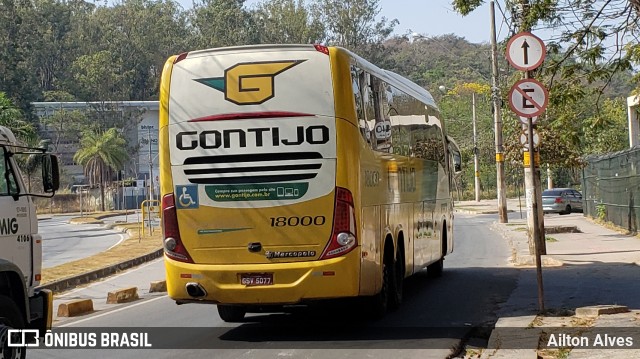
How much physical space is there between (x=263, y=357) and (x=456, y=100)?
90.3 metres

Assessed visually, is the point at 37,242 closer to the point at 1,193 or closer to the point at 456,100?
the point at 1,193

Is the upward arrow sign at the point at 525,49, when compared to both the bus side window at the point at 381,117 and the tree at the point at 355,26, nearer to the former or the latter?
the bus side window at the point at 381,117

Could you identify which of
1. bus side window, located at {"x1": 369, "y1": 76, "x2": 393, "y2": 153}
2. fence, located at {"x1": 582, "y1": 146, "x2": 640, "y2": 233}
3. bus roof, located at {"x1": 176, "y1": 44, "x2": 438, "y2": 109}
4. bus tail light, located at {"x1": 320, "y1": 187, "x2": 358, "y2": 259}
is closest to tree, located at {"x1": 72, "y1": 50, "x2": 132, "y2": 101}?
fence, located at {"x1": 582, "y1": 146, "x2": 640, "y2": 233}

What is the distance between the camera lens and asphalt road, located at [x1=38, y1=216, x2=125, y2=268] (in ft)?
98.4

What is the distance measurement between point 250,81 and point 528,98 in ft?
11.9

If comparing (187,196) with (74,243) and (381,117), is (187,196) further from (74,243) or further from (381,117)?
(74,243)

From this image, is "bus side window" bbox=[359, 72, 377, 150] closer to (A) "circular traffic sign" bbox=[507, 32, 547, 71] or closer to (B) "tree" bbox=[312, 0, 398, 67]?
(A) "circular traffic sign" bbox=[507, 32, 547, 71]

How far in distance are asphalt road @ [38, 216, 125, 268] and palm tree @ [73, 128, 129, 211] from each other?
3453 cm

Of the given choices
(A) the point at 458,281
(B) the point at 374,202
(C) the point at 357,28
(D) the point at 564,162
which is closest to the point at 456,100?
(C) the point at 357,28

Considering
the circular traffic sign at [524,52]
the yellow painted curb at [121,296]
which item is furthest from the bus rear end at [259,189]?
the yellow painted curb at [121,296]

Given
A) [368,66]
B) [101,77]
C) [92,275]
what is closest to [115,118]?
[101,77]

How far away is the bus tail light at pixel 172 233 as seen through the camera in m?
11.1

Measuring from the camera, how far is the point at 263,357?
32.3ft

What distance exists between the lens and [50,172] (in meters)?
8.75
